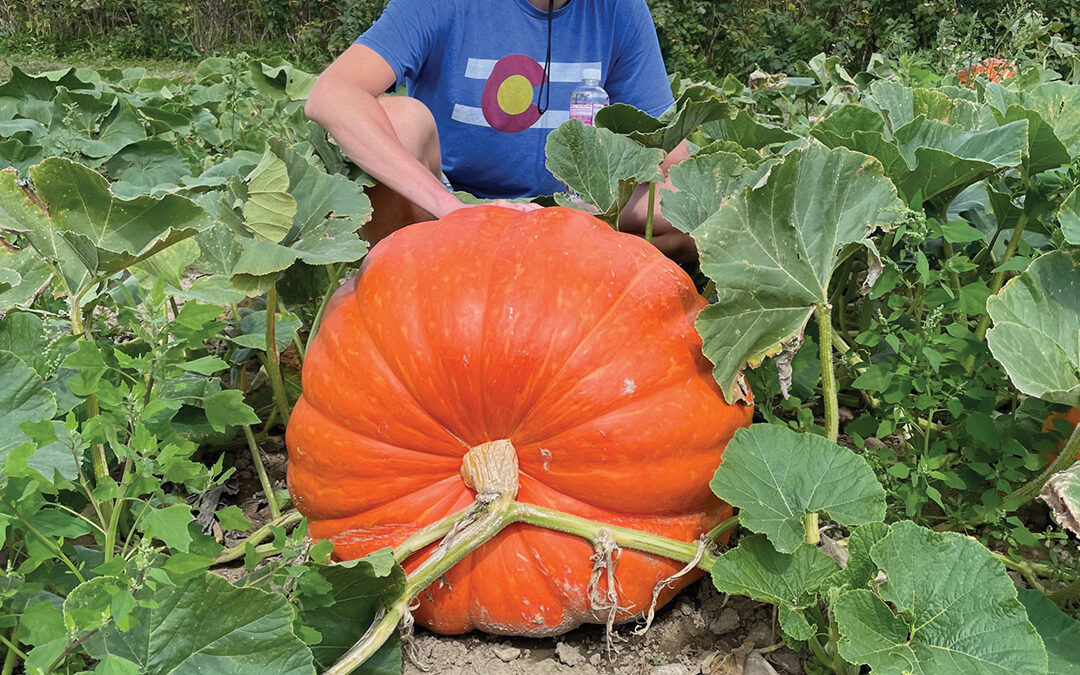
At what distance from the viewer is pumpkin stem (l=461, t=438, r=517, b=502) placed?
155 cm

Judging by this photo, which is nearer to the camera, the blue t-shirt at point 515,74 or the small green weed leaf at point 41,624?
the small green weed leaf at point 41,624

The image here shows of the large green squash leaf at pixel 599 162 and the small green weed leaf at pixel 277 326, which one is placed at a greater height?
the large green squash leaf at pixel 599 162

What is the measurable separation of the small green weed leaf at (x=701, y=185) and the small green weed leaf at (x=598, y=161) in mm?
66

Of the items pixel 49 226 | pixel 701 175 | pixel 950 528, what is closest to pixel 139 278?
pixel 49 226

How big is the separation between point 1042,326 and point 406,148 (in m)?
1.65

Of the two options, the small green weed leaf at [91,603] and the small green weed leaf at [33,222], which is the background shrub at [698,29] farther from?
the small green weed leaf at [91,603]

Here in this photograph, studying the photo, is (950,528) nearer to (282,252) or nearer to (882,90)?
(882,90)

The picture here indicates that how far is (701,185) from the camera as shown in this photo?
1826 mm

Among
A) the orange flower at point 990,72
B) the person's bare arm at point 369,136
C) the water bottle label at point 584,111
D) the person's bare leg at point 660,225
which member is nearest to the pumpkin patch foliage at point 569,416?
the person's bare arm at point 369,136

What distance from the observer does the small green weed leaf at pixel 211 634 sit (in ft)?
3.88

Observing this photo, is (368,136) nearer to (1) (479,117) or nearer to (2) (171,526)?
(1) (479,117)

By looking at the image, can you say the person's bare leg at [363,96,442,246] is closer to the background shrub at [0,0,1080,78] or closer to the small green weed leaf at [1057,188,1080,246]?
the small green weed leaf at [1057,188,1080,246]

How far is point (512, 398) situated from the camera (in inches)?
61.6

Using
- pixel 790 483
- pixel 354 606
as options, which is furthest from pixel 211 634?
pixel 790 483
